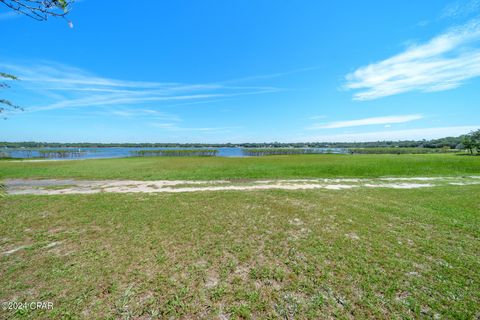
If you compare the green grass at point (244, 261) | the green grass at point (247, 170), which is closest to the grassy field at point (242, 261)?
the green grass at point (244, 261)

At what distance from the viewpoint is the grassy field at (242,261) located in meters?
3.17

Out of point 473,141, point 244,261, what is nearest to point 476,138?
point 473,141

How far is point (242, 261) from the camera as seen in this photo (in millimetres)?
4473

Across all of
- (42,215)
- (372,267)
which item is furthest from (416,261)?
(42,215)

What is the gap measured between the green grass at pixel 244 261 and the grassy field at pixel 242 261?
27 mm

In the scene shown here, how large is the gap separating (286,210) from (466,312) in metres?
5.44

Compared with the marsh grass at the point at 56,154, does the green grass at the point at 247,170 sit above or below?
below

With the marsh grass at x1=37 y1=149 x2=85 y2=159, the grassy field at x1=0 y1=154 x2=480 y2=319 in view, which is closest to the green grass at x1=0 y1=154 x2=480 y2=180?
the grassy field at x1=0 y1=154 x2=480 y2=319

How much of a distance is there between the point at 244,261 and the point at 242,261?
0.05 meters

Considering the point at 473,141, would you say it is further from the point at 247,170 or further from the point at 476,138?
the point at 247,170

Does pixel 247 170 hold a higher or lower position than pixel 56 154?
lower

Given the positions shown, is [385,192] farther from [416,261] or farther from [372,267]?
[372,267]

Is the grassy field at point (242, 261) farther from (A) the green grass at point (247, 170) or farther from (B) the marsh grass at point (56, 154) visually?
(B) the marsh grass at point (56, 154)

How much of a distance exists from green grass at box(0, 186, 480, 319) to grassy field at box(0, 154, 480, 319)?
1.0 inches
